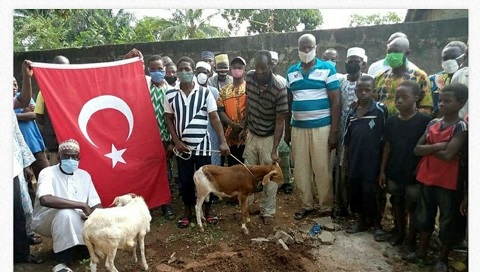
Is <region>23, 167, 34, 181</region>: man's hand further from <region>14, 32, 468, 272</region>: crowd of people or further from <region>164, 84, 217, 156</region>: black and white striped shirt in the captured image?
<region>164, 84, 217, 156</region>: black and white striped shirt

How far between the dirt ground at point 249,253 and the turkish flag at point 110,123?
681 mm

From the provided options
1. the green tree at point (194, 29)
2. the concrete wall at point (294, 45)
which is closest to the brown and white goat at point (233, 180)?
the green tree at point (194, 29)

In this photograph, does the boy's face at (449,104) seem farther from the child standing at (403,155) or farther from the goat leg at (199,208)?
the goat leg at (199,208)

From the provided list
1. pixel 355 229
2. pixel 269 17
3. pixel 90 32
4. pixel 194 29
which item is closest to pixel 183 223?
pixel 355 229

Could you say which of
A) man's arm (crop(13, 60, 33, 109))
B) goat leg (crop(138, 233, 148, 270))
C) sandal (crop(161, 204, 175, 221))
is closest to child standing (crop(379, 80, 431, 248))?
goat leg (crop(138, 233, 148, 270))

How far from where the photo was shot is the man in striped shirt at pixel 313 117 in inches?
163

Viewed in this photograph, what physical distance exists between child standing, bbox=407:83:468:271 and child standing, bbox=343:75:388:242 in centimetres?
53

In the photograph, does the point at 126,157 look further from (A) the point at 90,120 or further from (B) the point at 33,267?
(B) the point at 33,267

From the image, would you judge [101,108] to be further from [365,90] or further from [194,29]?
[365,90]

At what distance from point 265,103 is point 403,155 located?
159 cm

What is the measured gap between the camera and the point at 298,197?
17.0 ft

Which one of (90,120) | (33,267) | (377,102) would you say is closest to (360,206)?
(377,102)

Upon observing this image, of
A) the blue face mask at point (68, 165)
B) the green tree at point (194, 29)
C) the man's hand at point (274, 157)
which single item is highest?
the green tree at point (194, 29)

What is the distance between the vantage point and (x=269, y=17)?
459cm
